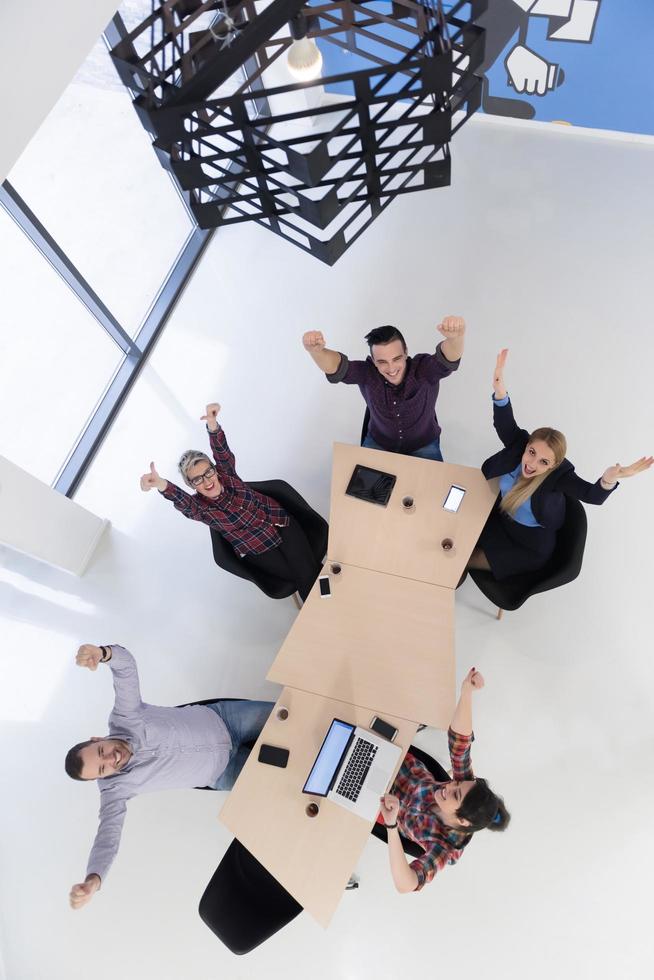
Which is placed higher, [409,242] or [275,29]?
[409,242]

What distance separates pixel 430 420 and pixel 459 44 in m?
2.00

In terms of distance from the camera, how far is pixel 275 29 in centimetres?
138

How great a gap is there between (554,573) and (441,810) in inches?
46.6

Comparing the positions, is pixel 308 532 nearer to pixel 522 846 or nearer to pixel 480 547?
pixel 480 547

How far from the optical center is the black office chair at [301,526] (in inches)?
129

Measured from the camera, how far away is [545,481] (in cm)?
292

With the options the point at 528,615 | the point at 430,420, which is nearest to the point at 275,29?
the point at 430,420

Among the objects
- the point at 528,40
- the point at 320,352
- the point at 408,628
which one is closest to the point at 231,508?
the point at 320,352

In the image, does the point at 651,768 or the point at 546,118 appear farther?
the point at 546,118

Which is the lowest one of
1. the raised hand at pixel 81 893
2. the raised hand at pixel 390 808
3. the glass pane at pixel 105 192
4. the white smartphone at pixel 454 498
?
the raised hand at pixel 81 893

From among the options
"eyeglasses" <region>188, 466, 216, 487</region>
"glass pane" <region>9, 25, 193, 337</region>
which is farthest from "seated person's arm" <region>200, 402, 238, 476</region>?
"glass pane" <region>9, 25, 193, 337</region>

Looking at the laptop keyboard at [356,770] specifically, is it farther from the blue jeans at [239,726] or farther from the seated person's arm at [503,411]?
the seated person's arm at [503,411]

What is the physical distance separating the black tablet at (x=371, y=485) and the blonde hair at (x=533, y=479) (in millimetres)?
551

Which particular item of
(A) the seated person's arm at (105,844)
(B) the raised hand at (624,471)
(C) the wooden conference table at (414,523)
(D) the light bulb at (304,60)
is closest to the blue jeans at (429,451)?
(C) the wooden conference table at (414,523)
